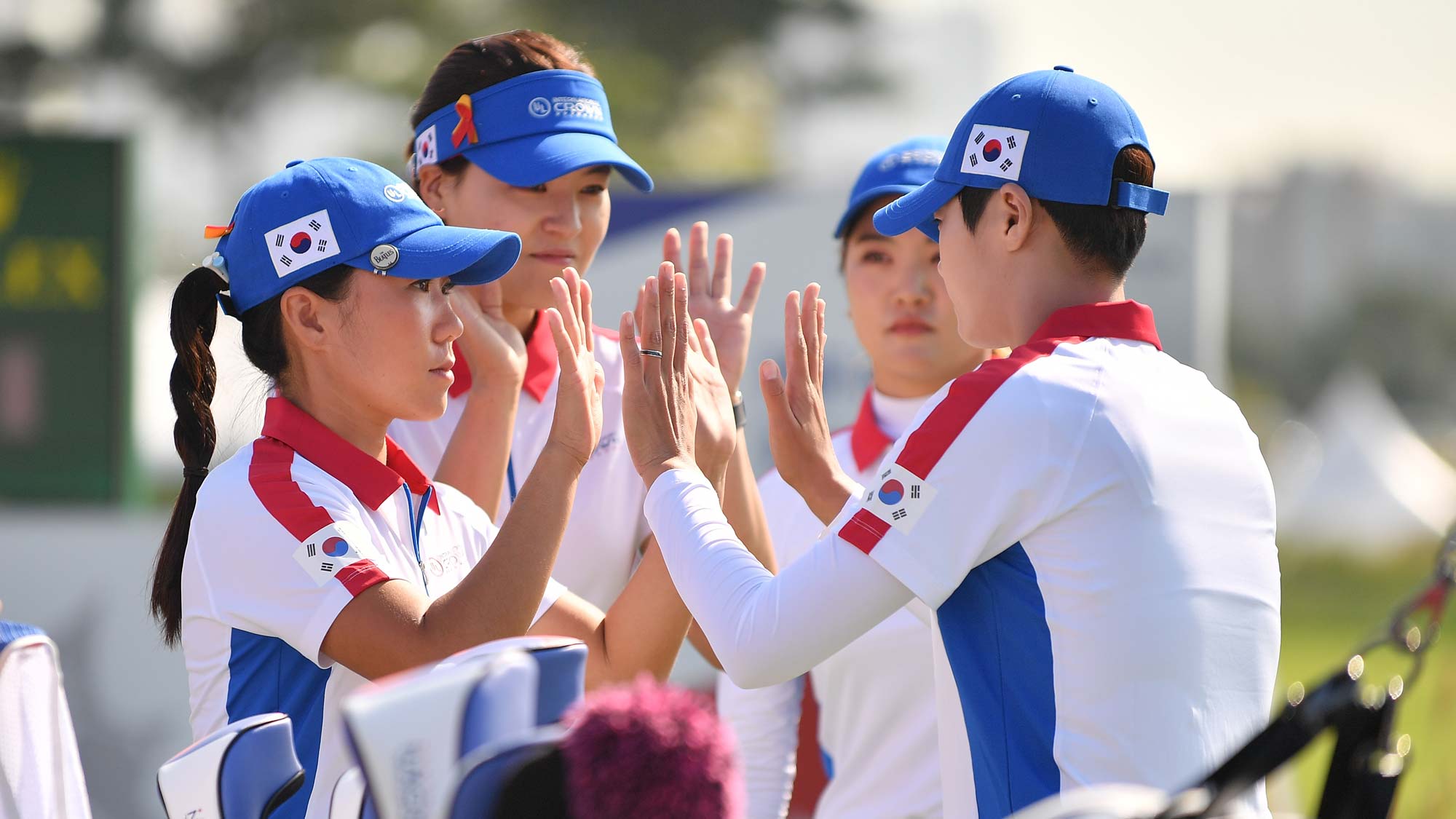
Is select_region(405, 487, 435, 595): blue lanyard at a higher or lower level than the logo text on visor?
lower

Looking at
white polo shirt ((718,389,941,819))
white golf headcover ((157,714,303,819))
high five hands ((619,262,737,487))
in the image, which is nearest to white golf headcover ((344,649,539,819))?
white golf headcover ((157,714,303,819))

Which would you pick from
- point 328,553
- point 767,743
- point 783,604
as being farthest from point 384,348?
point 767,743

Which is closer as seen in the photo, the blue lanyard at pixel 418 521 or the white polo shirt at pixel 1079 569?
the white polo shirt at pixel 1079 569

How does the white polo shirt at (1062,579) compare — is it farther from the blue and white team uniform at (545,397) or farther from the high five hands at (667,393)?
the blue and white team uniform at (545,397)

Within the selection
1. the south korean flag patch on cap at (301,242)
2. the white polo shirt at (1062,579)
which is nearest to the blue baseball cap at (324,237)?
the south korean flag patch on cap at (301,242)

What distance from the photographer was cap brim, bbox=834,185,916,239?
3436 mm

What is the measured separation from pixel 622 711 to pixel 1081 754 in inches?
33.9

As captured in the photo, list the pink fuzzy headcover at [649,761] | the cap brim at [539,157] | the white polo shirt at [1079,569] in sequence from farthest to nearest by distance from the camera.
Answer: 1. the cap brim at [539,157]
2. the white polo shirt at [1079,569]
3. the pink fuzzy headcover at [649,761]

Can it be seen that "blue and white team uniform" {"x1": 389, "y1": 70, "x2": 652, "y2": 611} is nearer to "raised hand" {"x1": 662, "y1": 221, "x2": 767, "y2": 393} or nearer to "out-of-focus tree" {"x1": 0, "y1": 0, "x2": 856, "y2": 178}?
"raised hand" {"x1": 662, "y1": 221, "x2": 767, "y2": 393}

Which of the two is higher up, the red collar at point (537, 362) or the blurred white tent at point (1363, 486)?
the red collar at point (537, 362)

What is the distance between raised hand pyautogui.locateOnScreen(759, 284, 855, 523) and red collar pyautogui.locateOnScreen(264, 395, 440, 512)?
2.26ft

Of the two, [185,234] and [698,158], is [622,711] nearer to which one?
[185,234]

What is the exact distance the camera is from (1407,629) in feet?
5.54

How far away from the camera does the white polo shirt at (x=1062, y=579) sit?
6.86 ft
